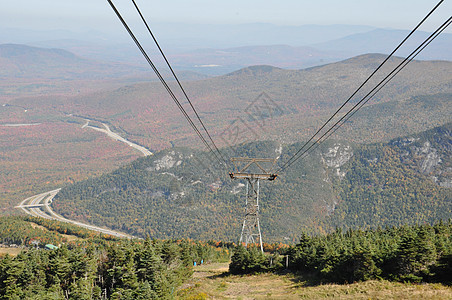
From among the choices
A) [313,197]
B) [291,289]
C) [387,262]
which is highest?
[387,262]

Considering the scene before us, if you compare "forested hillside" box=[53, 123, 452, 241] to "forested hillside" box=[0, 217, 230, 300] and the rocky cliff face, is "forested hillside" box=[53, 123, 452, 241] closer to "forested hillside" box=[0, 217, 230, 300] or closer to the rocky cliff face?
the rocky cliff face

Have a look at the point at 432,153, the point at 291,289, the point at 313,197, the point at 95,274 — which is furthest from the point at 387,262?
the point at 432,153

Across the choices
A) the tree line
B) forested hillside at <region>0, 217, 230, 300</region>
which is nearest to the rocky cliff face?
the tree line

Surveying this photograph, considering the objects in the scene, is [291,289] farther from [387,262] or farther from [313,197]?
[313,197]

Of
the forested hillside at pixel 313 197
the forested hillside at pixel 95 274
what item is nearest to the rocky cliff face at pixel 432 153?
the forested hillside at pixel 313 197

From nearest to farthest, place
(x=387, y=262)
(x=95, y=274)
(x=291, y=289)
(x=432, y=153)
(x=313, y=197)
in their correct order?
(x=387, y=262)
(x=291, y=289)
(x=95, y=274)
(x=313, y=197)
(x=432, y=153)

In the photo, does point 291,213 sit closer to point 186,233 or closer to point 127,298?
point 186,233

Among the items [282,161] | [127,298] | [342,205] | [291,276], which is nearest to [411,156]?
[342,205]
